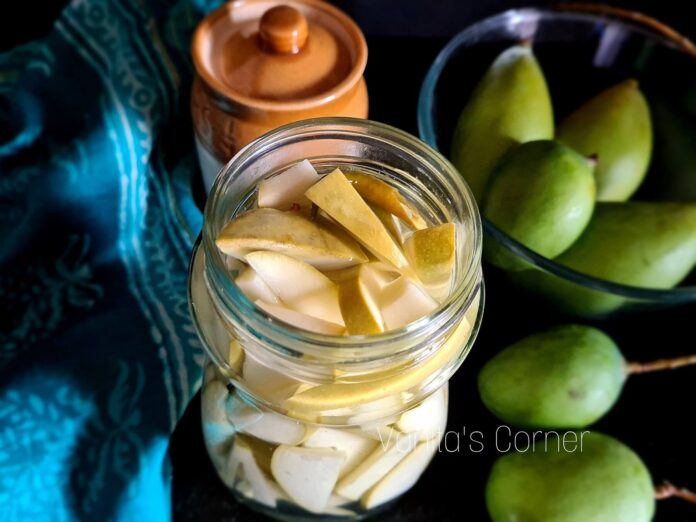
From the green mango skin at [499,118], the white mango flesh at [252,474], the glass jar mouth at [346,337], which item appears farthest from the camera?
the green mango skin at [499,118]

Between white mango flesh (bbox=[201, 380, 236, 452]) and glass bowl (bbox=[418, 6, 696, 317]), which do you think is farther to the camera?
glass bowl (bbox=[418, 6, 696, 317])

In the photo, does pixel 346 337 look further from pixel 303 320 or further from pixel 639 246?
pixel 639 246

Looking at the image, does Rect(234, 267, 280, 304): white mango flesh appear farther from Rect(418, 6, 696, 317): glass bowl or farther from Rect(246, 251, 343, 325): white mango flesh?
Rect(418, 6, 696, 317): glass bowl

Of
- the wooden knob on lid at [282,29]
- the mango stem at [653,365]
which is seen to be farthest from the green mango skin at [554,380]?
the wooden knob on lid at [282,29]

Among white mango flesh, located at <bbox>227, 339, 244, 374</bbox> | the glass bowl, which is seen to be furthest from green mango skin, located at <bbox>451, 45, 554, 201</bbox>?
white mango flesh, located at <bbox>227, 339, 244, 374</bbox>

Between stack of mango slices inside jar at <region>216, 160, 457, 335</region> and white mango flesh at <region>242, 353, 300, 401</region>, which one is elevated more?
stack of mango slices inside jar at <region>216, 160, 457, 335</region>

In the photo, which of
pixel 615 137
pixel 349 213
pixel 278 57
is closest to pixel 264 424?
pixel 349 213

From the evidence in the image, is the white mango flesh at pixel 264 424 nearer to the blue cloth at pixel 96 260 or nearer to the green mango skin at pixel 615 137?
the blue cloth at pixel 96 260
